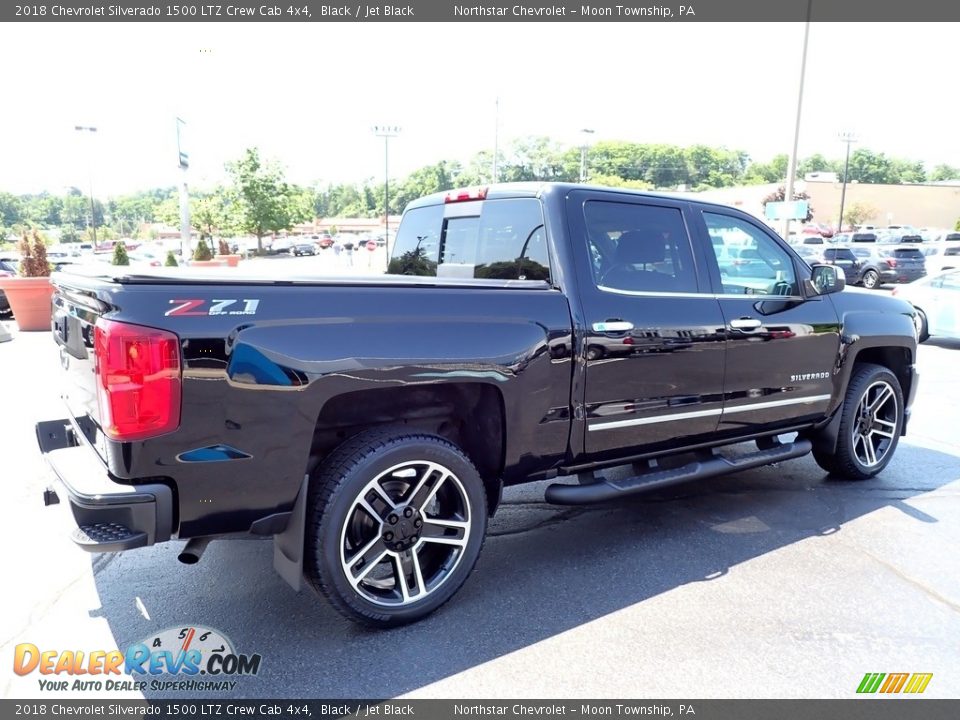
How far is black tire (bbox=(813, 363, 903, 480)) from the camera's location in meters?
5.09

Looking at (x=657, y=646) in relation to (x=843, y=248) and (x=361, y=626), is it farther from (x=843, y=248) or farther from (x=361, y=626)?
(x=843, y=248)

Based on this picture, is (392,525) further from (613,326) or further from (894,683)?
(894,683)

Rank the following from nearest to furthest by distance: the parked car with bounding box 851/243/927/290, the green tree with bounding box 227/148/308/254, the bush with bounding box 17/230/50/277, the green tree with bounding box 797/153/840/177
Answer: the bush with bounding box 17/230/50/277, the parked car with bounding box 851/243/927/290, the green tree with bounding box 227/148/308/254, the green tree with bounding box 797/153/840/177

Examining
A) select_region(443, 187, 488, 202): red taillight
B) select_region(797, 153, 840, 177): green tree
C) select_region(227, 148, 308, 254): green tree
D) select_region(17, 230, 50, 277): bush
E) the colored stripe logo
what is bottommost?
the colored stripe logo

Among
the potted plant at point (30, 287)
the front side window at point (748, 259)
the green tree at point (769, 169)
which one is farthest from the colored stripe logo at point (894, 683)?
the green tree at point (769, 169)

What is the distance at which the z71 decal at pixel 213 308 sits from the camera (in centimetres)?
253

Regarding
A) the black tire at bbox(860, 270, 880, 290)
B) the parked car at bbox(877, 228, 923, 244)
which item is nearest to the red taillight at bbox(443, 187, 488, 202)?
the black tire at bbox(860, 270, 880, 290)

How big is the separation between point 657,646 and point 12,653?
281 centimetres

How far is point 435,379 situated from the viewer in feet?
10.2

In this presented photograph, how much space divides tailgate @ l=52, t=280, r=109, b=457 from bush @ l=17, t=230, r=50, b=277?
40.5 ft

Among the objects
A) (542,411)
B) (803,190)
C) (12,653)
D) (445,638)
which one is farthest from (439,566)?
(803,190)

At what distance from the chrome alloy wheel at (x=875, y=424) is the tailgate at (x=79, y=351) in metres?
5.01

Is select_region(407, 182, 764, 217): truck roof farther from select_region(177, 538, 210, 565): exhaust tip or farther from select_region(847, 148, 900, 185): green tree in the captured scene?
select_region(847, 148, 900, 185): green tree

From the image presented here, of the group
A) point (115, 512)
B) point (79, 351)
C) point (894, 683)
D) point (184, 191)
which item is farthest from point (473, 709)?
point (184, 191)
